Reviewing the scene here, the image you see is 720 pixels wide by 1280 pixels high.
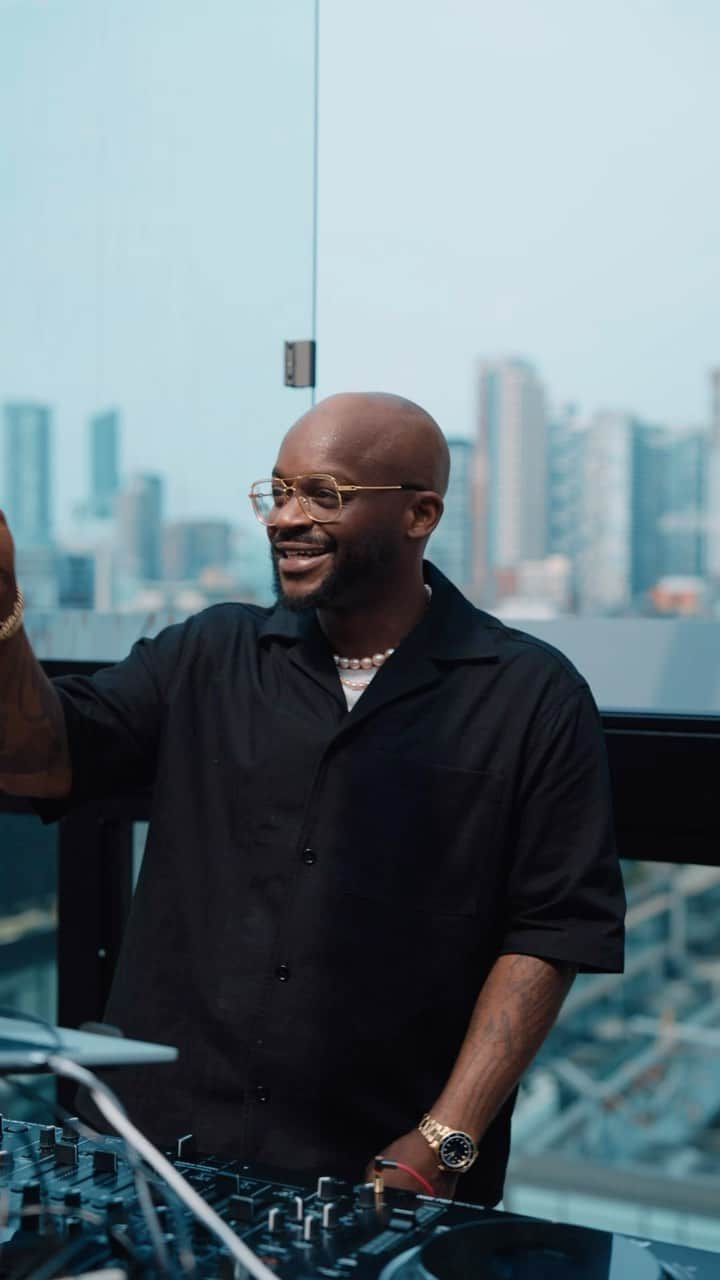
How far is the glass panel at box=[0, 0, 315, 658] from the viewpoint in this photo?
96.9 inches

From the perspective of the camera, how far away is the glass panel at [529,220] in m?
2.40

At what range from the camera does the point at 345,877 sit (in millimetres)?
1597

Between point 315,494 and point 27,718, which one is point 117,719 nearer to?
point 27,718

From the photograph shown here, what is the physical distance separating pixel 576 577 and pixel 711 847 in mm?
1346

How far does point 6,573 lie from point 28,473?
140cm

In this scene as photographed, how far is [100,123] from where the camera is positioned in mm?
2639

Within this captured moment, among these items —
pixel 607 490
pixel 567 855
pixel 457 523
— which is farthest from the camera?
pixel 607 490

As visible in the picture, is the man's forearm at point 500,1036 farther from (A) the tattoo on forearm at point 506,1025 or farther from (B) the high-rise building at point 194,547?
(B) the high-rise building at point 194,547

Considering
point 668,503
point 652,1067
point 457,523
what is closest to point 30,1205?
point 457,523

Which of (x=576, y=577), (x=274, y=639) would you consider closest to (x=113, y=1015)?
(x=274, y=639)

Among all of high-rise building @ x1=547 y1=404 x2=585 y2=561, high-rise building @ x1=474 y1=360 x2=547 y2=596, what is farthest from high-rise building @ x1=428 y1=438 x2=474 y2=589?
high-rise building @ x1=547 y1=404 x2=585 y2=561

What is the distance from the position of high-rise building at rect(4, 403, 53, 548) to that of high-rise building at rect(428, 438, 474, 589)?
32.7 inches

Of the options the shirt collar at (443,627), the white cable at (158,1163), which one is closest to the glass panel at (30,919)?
the shirt collar at (443,627)

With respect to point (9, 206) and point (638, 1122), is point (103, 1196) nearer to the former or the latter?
point (9, 206)
